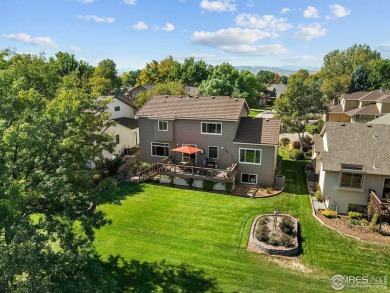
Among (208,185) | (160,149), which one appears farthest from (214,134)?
(160,149)

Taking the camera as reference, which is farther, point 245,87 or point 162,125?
point 245,87

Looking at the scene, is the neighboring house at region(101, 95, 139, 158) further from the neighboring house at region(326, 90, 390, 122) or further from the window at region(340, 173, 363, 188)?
the neighboring house at region(326, 90, 390, 122)

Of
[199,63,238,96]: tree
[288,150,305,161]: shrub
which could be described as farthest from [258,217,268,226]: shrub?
[199,63,238,96]: tree

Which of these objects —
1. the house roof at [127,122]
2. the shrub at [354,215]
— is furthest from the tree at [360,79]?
the shrub at [354,215]

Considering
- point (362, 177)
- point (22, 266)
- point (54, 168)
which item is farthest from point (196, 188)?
point (22, 266)

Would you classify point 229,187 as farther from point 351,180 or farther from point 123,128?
point 123,128

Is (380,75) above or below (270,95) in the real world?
above
